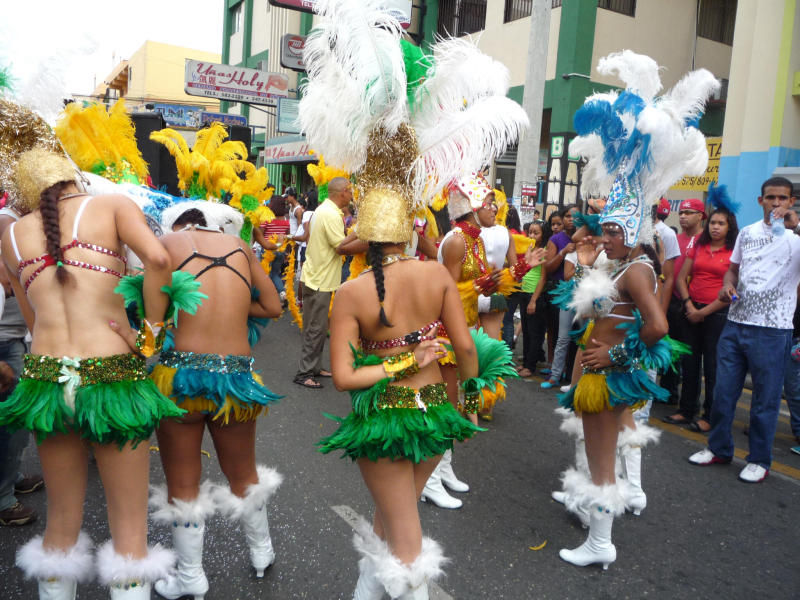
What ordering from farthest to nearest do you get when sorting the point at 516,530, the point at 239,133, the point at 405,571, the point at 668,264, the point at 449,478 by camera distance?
the point at 239,133 → the point at 668,264 → the point at 449,478 → the point at 516,530 → the point at 405,571

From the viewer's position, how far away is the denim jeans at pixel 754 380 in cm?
450

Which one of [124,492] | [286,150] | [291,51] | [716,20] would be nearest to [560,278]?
[124,492]

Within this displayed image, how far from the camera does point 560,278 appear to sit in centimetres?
705

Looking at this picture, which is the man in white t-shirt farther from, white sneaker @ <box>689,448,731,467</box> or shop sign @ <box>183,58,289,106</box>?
shop sign @ <box>183,58,289,106</box>

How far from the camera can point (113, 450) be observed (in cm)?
233

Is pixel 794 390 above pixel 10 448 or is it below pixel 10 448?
above

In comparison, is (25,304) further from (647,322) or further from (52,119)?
(647,322)

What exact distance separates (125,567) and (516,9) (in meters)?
15.0

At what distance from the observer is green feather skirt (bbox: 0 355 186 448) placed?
→ 89.3 inches

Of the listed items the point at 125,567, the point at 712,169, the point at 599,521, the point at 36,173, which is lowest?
the point at 599,521

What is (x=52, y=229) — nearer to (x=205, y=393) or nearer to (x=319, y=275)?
(x=205, y=393)

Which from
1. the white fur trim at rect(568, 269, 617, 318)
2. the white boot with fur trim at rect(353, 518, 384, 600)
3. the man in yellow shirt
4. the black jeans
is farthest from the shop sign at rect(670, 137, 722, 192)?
the white boot with fur trim at rect(353, 518, 384, 600)

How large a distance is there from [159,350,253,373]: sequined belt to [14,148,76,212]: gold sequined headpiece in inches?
32.2

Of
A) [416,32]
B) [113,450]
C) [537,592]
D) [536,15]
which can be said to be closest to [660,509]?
[537,592]
